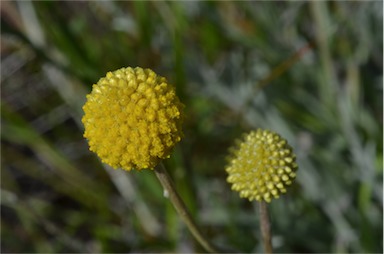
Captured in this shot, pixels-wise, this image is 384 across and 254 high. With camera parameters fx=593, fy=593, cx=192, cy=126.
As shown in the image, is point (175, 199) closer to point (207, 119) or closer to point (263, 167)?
point (263, 167)

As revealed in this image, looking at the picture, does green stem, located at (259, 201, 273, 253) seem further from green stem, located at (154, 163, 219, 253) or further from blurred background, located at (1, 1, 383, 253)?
blurred background, located at (1, 1, 383, 253)

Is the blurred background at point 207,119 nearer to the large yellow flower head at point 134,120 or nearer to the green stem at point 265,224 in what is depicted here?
the green stem at point 265,224

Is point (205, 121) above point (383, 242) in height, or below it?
above

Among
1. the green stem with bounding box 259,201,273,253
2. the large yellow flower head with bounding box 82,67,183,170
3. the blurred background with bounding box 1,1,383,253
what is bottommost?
the green stem with bounding box 259,201,273,253

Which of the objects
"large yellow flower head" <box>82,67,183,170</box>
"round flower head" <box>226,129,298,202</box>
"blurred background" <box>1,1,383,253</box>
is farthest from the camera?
"blurred background" <box>1,1,383,253</box>

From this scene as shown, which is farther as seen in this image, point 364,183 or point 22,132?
point 22,132

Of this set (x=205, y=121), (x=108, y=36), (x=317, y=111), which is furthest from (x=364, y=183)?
(x=108, y=36)

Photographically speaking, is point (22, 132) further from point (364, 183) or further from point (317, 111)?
point (364, 183)

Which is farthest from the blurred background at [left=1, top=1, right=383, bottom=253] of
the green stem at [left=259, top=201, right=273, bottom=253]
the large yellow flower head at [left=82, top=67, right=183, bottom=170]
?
the large yellow flower head at [left=82, top=67, right=183, bottom=170]
